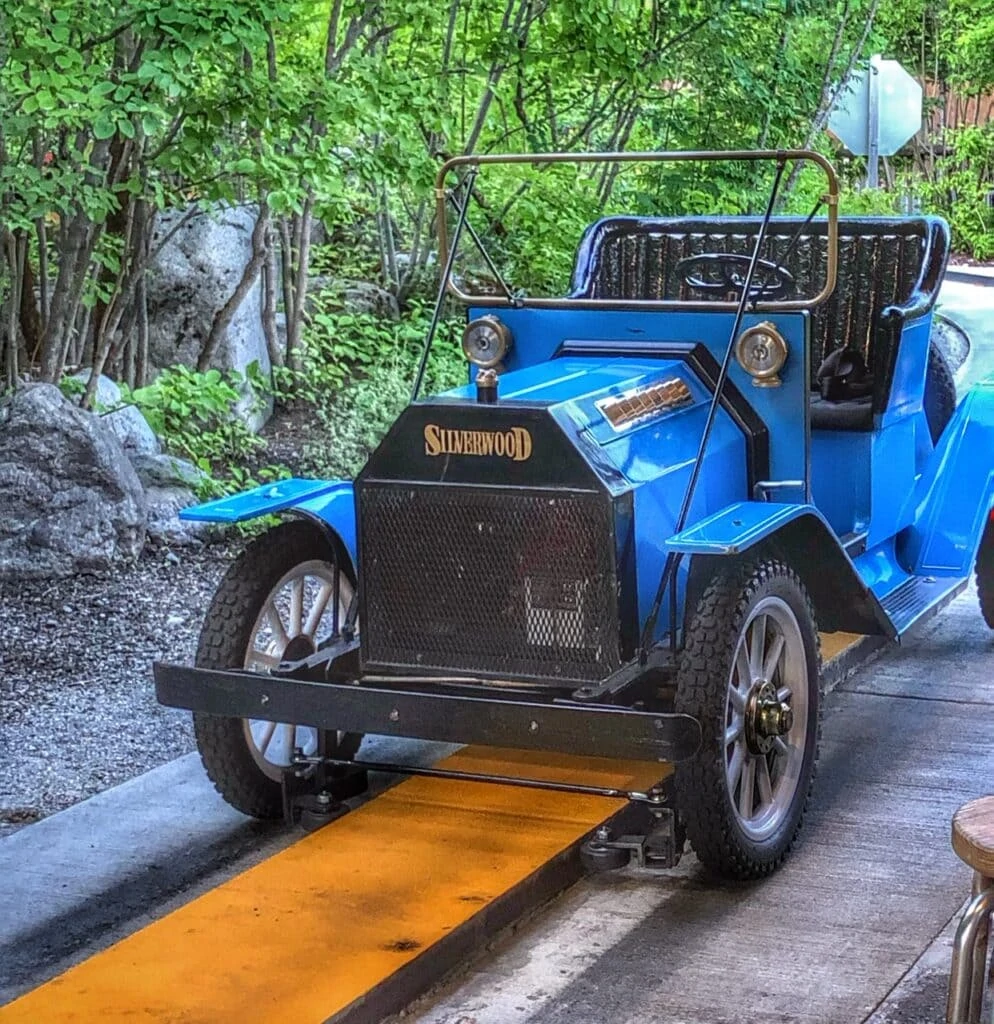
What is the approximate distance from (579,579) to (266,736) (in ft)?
3.75

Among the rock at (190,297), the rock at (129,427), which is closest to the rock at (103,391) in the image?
the rock at (129,427)

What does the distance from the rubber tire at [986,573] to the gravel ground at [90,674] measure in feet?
10.3

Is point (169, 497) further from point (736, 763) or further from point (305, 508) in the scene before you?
point (736, 763)

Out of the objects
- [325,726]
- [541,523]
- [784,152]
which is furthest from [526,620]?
[784,152]

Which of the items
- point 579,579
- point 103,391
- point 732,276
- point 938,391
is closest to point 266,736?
point 579,579

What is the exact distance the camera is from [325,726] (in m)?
4.42

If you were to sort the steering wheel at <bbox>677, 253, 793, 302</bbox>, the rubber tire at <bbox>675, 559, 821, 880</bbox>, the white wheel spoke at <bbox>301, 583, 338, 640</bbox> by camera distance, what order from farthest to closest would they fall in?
1. the steering wheel at <bbox>677, 253, 793, 302</bbox>
2. the white wheel spoke at <bbox>301, 583, 338, 640</bbox>
3. the rubber tire at <bbox>675, 559, 821, 880</bbox>

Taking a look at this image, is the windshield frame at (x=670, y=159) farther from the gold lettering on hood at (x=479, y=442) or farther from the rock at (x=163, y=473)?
the rock at (x=163, y=473)

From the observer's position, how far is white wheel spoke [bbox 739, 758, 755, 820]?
451 cm

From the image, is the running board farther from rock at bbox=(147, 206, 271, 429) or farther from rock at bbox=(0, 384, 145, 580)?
rock at bbox=(147, 206, 271, 429)

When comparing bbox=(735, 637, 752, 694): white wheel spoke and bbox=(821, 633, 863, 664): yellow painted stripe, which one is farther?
bbox=(821, 633, 863, 664): yellow painted stripe

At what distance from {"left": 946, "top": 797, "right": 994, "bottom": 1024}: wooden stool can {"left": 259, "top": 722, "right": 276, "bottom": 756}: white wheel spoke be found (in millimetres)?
2545

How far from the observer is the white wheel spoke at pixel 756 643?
4.54m

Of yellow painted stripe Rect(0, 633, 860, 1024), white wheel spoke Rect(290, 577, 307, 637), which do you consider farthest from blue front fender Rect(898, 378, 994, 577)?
white wheel spoke Rect(290, 577, 307, 637)
